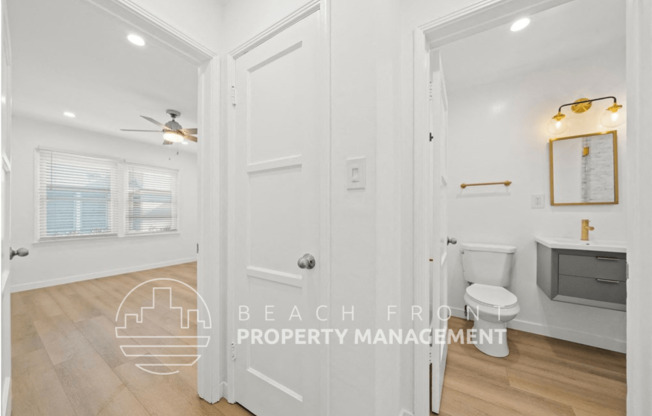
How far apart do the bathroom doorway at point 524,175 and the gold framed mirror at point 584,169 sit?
57mm

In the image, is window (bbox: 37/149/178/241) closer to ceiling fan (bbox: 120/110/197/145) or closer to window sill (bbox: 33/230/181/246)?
window sill (bbox: 33/230/181/246)

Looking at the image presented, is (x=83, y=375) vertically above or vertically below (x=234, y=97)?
below

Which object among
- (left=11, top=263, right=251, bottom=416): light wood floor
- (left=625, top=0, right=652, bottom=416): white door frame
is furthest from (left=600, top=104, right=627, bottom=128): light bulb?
(left=11, top=263, right=251, bottom=416): light wood floor

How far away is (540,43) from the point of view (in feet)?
6.53

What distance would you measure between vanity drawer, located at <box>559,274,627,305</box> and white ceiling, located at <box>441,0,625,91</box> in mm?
1841

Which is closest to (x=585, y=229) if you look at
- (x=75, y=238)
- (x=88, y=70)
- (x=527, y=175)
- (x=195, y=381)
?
(x=527, y=175)

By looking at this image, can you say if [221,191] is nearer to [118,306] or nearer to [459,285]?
[459,285]

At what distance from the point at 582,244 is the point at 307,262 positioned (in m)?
2.20

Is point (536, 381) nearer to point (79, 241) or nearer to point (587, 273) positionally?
point (587, 273)

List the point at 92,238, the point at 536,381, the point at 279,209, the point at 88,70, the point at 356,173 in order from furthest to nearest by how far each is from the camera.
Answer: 1. the point at 92,238
2. the point at 88,70
3. the point at 536,381
4. the point at 279,209
5. the point at 356,173

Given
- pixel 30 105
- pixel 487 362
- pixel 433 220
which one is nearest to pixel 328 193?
pixel 433 220

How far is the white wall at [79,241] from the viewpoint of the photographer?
11.6 feet

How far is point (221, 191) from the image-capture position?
4.91 ft

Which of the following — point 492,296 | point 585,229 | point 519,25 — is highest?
point 519,25
